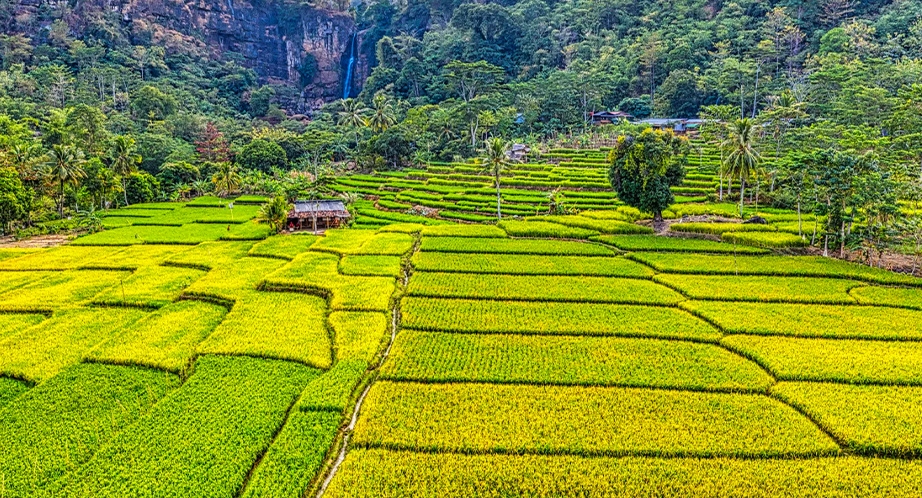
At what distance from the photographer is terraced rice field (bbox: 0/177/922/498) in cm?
1337

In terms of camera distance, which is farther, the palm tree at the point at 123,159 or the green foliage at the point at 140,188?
the green foliage at the point at 140,188

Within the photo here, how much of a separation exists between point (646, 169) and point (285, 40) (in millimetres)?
129047

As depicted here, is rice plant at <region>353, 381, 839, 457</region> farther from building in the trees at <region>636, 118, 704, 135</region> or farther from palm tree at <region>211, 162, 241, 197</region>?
building in the trees at <region>636, 118, 704, 135</region>

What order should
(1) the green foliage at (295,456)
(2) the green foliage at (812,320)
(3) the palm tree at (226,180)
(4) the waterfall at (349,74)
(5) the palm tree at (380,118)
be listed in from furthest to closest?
1. (4) the waterfall at (349,74)
2. (5) the palm tree at (380,118)
3. (3) the palm tree at (226,180)
4. (2) the green foliage at (812,320)
5. (1) the green foliage at (295,456)

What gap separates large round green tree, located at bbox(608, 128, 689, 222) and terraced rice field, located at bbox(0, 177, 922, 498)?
8.51 m

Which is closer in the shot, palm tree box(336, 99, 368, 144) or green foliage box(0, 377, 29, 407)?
green foliage box(0, 377, 29, 407)

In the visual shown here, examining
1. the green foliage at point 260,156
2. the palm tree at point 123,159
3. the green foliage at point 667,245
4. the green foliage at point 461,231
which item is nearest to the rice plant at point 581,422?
the green foliage at point 667,245

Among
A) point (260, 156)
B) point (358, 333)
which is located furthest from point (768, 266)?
point (260, 156)

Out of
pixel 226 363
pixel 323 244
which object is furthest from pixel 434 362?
pixel 323 244

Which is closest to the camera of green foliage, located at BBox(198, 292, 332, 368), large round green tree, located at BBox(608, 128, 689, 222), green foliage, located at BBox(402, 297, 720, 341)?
green foliage, located at BBox(198, 292, 332, 368)

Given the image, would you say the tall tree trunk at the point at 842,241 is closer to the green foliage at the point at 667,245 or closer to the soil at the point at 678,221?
the green foliage at the point at 667,245

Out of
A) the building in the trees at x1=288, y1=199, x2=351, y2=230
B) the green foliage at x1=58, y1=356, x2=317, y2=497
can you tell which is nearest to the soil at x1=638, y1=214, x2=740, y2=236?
the building in the trees at x1=288, y1=199, x2=351, y2=230

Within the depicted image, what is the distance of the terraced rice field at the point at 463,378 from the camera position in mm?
13367

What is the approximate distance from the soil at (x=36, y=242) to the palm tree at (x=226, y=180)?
68.0 ft
